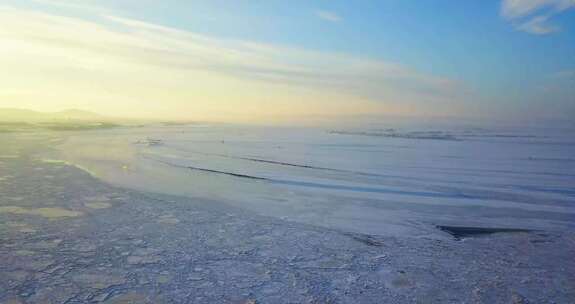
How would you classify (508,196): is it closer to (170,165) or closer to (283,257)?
(283,257)

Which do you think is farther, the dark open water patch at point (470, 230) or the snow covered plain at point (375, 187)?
the snow covered plain at point (375, 187)

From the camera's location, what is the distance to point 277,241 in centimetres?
638

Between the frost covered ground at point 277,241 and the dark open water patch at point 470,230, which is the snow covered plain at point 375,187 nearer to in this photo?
the frost covered ground at point 277,241

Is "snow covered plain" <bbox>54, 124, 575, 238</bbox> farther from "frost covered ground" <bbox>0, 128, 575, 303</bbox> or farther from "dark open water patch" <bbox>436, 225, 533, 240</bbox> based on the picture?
"dark open water patch" <bbox>436, 225, 533, 240</bbox>

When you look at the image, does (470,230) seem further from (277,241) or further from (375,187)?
(375,187)

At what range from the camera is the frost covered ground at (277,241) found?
4551 mm

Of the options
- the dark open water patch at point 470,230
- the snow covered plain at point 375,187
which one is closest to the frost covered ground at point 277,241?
the snow covered plain at point 375,187

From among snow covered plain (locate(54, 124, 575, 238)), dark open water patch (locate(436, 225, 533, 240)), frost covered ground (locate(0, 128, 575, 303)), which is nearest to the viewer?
frost covered ground (locate(0, 128, 575, 303))

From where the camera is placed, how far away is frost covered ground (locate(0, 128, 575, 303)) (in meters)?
4.55

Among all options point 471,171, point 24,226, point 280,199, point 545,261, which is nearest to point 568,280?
point 545,261

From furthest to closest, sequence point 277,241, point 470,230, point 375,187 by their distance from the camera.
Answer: point 375,187, point 470,230, point 277,241

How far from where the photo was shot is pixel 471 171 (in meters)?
15.1

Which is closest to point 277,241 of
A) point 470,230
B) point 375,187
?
point 470,230

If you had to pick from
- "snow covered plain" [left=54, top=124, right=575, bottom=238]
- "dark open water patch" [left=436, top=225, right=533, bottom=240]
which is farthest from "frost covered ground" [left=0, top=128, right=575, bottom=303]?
"dark open water patch" [left=436, top=225, right=533, bottom=240]
